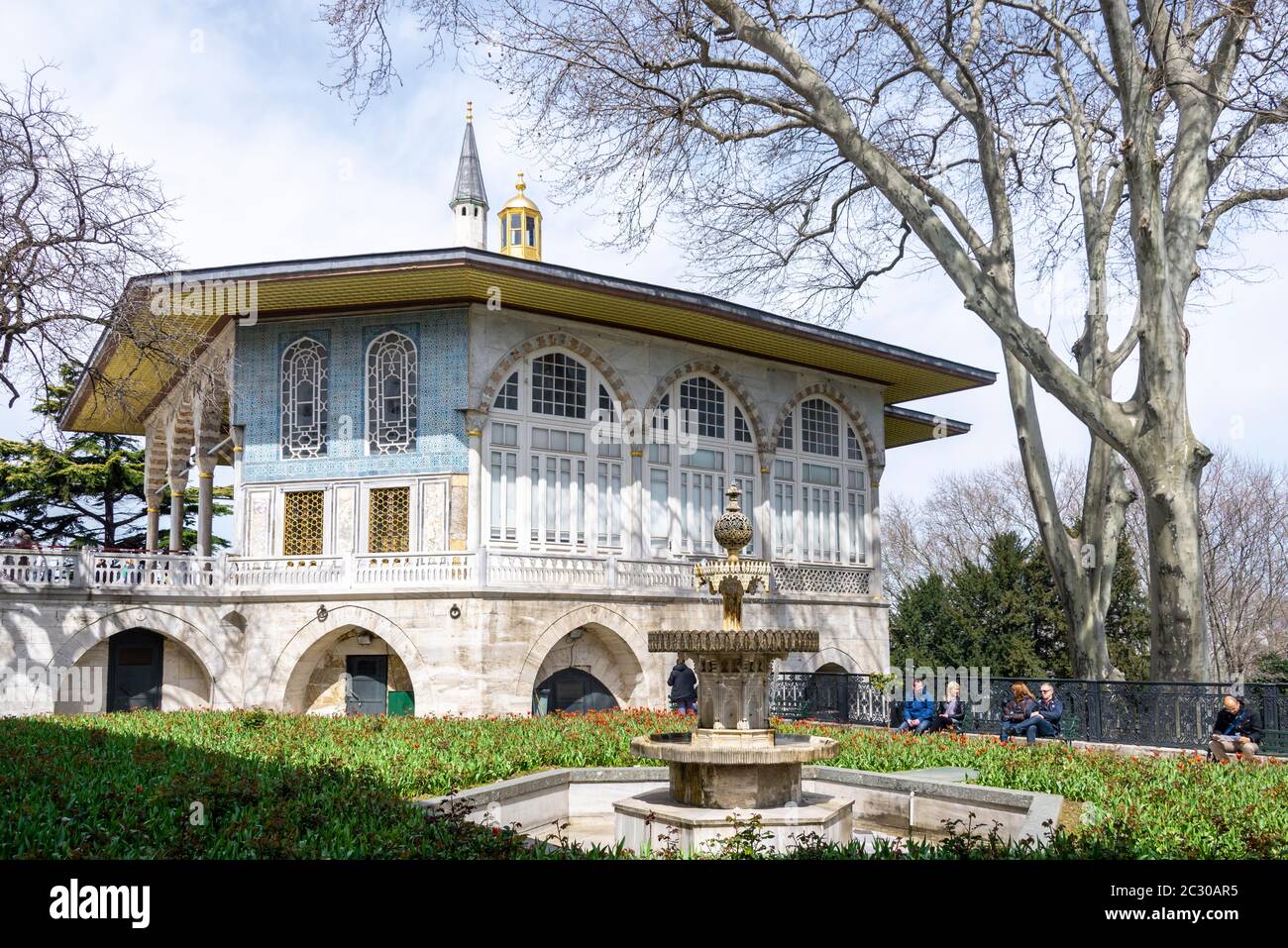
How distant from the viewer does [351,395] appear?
1923 cm

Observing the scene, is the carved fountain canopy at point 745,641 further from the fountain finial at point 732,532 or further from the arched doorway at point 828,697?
the arched doorway at point 828,697

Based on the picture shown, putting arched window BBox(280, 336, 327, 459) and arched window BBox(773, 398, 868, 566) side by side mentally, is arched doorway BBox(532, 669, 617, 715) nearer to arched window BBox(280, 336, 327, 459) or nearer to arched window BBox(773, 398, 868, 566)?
arched window BBox(773, 398, 868, 566)

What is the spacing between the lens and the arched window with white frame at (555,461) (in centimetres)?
1912

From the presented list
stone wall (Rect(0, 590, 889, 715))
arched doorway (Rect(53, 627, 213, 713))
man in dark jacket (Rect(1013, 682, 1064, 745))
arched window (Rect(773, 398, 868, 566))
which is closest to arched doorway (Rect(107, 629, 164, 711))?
arched doorway (Rect(53, 627, 213, 713))

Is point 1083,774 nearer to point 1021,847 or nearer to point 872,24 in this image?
point 1021,847

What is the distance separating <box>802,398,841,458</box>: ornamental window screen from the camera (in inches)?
932

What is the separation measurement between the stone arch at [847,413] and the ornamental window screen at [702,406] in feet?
4.88

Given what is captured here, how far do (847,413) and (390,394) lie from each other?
10346mm

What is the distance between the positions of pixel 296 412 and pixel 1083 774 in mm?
14487

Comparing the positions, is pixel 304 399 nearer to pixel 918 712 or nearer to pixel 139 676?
pixel 139 676

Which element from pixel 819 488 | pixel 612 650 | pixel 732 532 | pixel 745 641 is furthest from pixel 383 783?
pixel 819 488

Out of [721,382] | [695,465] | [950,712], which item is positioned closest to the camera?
[950,712]

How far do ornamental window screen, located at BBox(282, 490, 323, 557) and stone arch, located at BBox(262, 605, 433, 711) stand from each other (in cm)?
151

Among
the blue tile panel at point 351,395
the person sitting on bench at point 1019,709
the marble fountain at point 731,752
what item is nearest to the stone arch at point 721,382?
the blue tile panel at point 351,395
